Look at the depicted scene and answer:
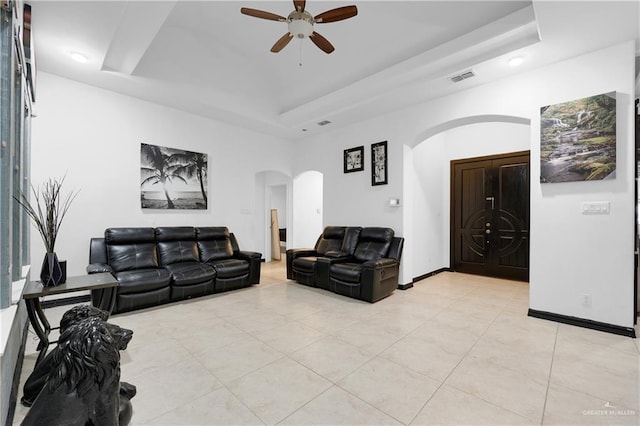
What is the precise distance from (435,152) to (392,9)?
3.15 m

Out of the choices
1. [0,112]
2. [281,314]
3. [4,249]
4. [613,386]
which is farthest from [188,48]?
[613,386]

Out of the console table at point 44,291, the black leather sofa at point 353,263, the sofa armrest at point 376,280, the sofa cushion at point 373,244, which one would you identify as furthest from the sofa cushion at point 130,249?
the sofa cushion at point 373,244

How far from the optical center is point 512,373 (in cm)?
219

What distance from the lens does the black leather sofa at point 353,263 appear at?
4012 mm

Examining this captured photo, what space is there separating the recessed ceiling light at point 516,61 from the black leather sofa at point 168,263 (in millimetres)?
4449

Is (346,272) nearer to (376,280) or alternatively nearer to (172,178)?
(376,280)

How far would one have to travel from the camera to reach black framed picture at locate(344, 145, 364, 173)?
535cm

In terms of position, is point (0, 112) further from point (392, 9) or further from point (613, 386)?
point (613, 386)

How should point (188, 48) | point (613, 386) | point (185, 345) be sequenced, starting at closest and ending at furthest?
point (613, 386) → point (185, 345) → point (188, 48)

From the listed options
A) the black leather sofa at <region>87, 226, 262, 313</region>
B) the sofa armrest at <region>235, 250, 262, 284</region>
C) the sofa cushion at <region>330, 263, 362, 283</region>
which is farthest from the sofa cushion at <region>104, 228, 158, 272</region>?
the sofa cushion at <region>330, 263, 362, 283</region>

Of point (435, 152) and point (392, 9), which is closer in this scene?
point (392, 9)

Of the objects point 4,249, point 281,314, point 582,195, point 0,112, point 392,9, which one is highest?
point 392,9

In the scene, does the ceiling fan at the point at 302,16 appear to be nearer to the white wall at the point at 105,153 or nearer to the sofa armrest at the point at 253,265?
the white wall at the point at 105,153

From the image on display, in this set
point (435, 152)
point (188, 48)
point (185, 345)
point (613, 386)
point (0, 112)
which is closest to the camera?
point (0, 112)
